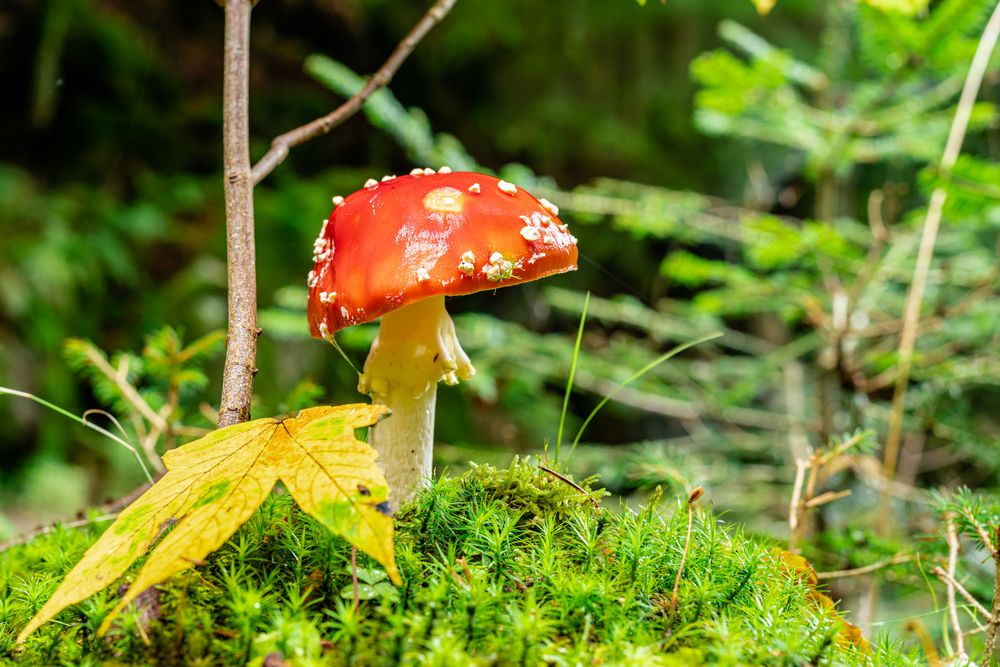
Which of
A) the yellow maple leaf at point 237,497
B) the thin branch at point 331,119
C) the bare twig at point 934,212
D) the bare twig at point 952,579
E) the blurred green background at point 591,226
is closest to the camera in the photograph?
the yellow maple leaf at point 237,497

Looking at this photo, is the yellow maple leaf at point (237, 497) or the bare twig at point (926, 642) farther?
the bare twig at point (926, 642)

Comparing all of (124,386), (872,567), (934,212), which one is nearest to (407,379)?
(124,386)

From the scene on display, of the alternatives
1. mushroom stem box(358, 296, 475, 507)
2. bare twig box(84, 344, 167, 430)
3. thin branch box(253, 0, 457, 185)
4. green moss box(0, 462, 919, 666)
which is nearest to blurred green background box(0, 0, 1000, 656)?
bare twig box(84, 344, 167, 430)

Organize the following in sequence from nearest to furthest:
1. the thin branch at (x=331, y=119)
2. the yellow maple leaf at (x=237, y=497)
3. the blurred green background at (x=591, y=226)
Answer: the yellow maple leaf at (x=237, y=497) → the thin branch at (x=331, y=119) → the blurred green background at (x=591, y=226)

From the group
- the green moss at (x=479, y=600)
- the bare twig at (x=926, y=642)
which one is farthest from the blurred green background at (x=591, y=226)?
the green moss at (x=479, y=600)

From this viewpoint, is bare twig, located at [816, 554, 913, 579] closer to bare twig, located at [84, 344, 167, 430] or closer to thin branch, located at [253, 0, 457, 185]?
thin branch, located at [253, 0, 457, 185]

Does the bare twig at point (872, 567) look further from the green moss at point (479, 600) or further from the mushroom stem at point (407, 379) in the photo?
the mushroom stem at point (407, 379)
